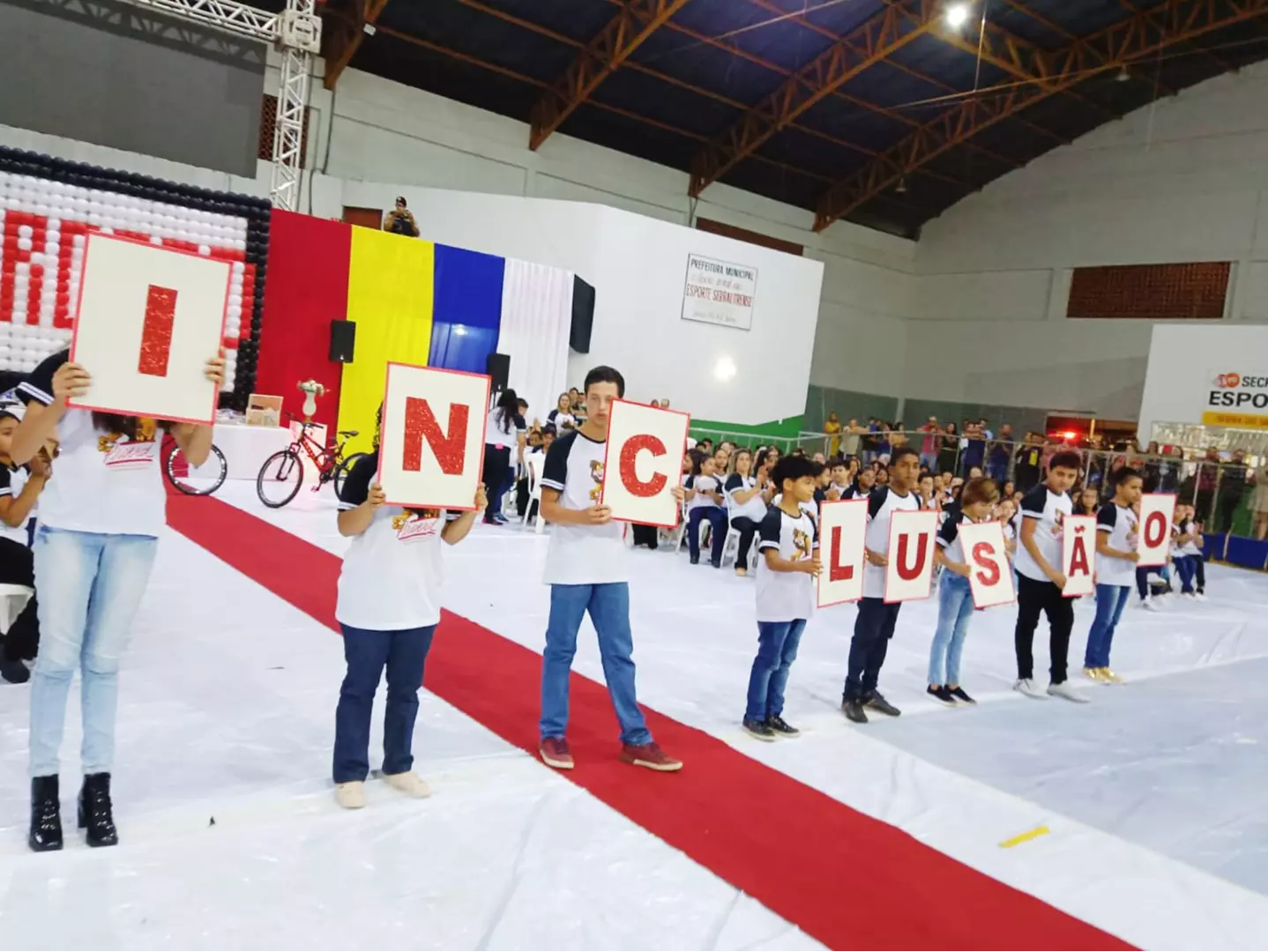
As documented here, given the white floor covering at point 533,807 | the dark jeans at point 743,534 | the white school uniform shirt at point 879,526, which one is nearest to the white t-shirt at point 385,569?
the white floor covering at point 533,807

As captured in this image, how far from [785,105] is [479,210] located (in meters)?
6.47

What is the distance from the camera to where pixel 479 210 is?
13.9 metres

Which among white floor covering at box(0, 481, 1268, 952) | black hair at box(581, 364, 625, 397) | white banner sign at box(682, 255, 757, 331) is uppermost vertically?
white banner sign at box(682, 255, 757, 331)

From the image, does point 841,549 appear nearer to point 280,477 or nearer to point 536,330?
point 280,477

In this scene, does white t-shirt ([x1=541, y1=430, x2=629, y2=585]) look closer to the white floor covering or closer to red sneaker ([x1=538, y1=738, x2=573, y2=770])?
red sneaker ([x1=538, y1=738, x2=573, y2=770])

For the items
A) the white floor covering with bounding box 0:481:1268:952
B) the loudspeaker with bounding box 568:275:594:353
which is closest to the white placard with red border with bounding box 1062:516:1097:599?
the white floor covering with bounding box 0:481:1268:952

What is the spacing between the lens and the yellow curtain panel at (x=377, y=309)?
1144 centimetres

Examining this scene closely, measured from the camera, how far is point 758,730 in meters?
3.72

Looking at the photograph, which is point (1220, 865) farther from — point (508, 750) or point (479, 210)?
point (479, 210)

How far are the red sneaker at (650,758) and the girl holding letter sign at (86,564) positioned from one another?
1.59 meters

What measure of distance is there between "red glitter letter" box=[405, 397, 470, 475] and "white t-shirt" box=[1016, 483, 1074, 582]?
3225 mm

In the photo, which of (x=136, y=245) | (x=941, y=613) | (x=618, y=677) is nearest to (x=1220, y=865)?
(x=941, y=613)

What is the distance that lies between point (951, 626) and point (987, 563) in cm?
37

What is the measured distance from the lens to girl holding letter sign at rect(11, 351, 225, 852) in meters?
2.22
